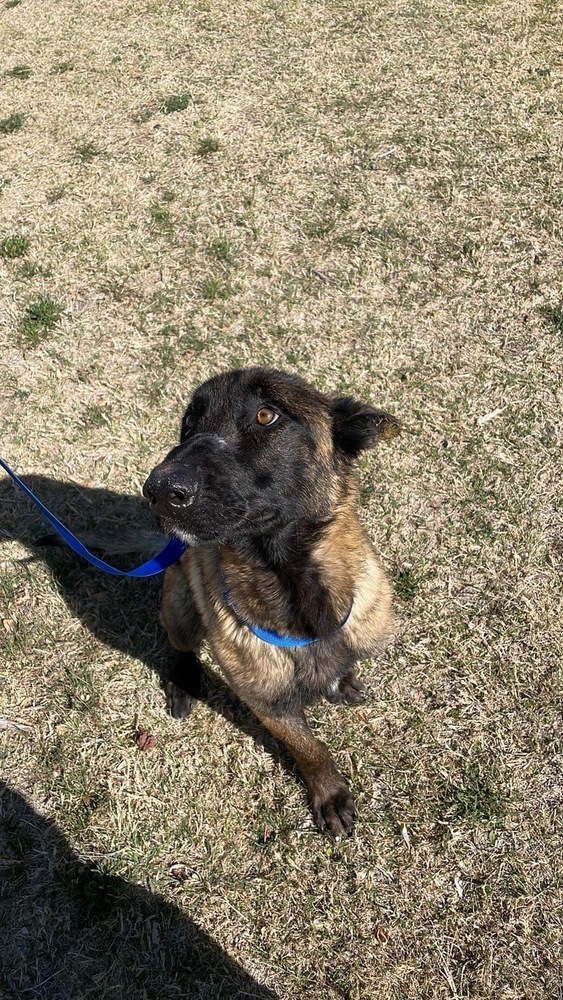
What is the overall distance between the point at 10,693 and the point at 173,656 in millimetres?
1068

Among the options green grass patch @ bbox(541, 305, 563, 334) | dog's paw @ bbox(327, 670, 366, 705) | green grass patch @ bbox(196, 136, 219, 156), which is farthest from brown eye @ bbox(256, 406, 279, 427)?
green grass patch @ bbox(196, 136, 219, 156)

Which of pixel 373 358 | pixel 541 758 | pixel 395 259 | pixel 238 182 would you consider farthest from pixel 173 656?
pixel 238 182

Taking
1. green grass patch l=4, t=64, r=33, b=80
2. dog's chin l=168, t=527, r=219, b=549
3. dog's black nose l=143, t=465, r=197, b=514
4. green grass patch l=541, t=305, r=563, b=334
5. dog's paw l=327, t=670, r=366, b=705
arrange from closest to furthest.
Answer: dog's black nose l=143, t=465, r=197, b=514 < dog's chin l=168, t=527, r=219, b=549 < dog's paw l=327, t=670, r=366, b=705 < green grass patch l=541, t=305, r=563, b=334 < green grass patch l=4, t=64, r=33, b=80

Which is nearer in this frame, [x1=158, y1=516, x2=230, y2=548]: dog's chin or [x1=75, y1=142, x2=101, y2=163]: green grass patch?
[x1=158, y1=516, x2=230, y2=548]: dog's chin

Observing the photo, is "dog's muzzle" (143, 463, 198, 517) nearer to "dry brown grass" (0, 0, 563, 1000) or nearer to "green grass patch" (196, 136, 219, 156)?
"dry brown grass" (0, 0, 563, 1000)

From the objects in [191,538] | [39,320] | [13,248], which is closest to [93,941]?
[191,538]

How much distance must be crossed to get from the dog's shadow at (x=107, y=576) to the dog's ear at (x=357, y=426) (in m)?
1.92

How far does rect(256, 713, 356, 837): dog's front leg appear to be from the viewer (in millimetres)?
3398

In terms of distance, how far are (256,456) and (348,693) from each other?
187cm

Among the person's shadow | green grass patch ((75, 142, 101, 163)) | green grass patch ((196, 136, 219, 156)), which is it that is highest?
green grass patch ((75, 142, 101, 163))

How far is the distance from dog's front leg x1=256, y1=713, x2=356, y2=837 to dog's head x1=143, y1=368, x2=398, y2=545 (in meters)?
1.30

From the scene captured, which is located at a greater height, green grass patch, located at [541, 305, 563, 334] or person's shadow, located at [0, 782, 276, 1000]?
green grass patch, located at [541, 305, 563, 334]

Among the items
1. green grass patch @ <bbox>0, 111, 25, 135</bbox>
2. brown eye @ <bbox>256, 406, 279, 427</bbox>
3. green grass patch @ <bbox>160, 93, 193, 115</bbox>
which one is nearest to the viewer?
brown eye @ <bbox>256, 406, 279, 427</bbox>

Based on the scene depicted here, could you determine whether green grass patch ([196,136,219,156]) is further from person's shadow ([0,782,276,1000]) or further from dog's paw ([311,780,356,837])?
person's shadow ([0,782,276,1000])
